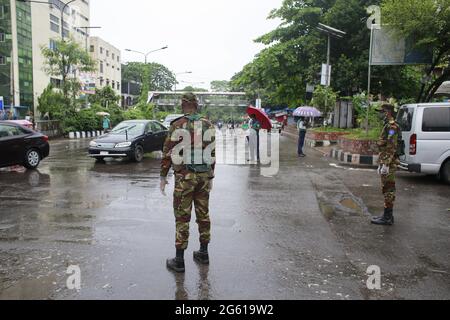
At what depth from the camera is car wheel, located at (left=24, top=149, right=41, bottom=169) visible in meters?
11.8

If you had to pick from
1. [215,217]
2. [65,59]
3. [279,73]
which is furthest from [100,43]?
[215,217]

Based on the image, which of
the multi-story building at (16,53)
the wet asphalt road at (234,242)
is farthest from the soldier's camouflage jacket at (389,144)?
the multi-story building at (16,53)

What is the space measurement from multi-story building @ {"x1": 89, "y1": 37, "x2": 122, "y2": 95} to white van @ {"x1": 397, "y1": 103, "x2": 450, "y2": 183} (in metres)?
55.4

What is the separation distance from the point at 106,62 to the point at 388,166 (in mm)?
68500

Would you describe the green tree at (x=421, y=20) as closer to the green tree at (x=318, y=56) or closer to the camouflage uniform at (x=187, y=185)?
the green tree at (x=318, y=56)

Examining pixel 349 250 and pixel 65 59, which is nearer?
pixel 349 250

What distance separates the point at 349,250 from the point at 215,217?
2320 millimetres

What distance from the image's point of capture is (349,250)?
5.23 metres

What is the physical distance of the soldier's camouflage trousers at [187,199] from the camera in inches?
176

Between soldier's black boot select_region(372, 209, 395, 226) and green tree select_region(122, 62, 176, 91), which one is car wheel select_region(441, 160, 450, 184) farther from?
green tree select_region(122, 62, 176, 91)

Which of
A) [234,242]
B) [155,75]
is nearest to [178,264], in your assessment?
[234,242]

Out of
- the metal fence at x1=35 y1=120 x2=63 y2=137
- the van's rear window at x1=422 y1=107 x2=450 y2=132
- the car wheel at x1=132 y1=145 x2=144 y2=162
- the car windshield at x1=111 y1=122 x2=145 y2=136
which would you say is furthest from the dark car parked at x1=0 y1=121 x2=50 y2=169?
the metal fence at x1=35 y1=120 x2=63 y2=137
